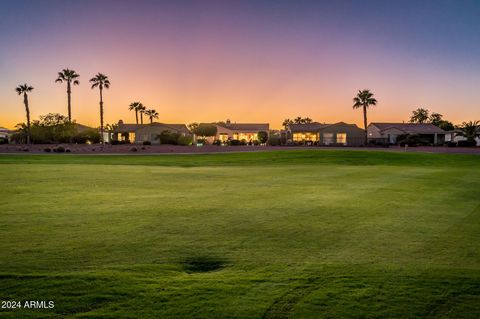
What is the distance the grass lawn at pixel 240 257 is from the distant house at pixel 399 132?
8458 centimetres

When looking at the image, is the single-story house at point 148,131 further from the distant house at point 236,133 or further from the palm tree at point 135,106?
the palm tree at point 135,106

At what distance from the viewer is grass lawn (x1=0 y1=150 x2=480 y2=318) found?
4.51 m

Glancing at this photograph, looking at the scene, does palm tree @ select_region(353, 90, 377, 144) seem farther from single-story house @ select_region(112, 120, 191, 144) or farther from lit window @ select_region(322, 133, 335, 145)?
single-story house @ select_region(112, 120, 191, 144)

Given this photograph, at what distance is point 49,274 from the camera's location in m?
5.35

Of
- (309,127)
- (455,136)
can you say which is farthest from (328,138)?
(455,136)

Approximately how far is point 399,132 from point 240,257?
9450 cm

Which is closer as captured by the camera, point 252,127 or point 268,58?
point 268,58

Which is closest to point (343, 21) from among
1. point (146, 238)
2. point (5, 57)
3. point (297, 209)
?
point (297, 209)

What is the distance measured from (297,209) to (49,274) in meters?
6.82

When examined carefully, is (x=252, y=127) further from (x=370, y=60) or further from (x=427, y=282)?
(x=427, y=282)

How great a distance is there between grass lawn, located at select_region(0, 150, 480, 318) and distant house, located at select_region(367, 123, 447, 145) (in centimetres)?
8458

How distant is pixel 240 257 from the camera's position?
20.7ft

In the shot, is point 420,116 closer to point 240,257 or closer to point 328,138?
point 328,138

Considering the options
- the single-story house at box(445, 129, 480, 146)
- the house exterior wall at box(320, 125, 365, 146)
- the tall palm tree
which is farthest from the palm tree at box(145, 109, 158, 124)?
the single-story house at box(445, 129, 480, 146)
